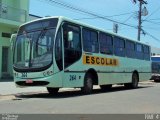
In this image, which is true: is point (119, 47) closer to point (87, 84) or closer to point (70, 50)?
point (87, 84)

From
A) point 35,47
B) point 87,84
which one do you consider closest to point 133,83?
point 87,84

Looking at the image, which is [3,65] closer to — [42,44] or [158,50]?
[42,44]

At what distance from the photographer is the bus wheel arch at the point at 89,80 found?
19797 millimetres

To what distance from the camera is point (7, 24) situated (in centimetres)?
3309

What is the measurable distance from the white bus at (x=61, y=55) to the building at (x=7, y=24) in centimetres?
1259

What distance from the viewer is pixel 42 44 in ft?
58.6

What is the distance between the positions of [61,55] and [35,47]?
1.17 m

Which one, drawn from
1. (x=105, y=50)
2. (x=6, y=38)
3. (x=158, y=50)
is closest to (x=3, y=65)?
(x=6, y=38)

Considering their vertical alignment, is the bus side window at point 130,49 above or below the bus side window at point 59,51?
above

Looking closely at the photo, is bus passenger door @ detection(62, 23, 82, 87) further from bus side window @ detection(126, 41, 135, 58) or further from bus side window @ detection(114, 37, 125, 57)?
bus side window @ detection(126, 41, 135, 58)

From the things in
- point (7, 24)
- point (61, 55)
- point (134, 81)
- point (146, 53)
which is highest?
point (7, 24)

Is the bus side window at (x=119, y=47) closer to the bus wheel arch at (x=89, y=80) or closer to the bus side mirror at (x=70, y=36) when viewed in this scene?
the bus wheel arch at (x=89, y=80)

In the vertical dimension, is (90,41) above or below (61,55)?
above

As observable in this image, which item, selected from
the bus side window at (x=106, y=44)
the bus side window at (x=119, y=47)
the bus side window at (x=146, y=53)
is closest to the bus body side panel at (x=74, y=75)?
the bus side window at (x=106, y=44)
